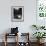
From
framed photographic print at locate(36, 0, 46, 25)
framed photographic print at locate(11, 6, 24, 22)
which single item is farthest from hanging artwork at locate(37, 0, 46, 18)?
framed photographic print at locate(11, 6, 24, 22)

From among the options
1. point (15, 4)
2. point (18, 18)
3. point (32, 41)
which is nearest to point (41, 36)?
point (32, 41)

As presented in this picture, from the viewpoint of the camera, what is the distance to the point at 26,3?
7.17 m

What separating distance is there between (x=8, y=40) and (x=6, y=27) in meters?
0.63

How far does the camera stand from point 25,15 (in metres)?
7.21

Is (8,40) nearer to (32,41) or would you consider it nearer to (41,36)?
(32,41)

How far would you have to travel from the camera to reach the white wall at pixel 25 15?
282 inches

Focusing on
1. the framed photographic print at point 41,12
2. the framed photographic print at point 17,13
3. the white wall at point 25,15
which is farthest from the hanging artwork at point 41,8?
the framed photographic print at point 17,13

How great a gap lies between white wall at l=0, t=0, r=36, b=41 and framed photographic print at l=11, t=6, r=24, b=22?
140 mm

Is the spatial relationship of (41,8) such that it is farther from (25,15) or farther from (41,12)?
(25,15)

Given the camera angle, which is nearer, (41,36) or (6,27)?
(41,36)

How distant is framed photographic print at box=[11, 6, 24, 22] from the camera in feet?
23.5

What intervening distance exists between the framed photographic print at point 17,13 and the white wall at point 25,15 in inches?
5.5

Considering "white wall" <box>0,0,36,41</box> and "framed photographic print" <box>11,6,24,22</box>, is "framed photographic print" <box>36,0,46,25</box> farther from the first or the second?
"framed photographic print" <box>11,6,24,22</box>

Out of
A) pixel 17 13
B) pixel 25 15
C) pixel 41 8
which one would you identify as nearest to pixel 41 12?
pixel 41 8
